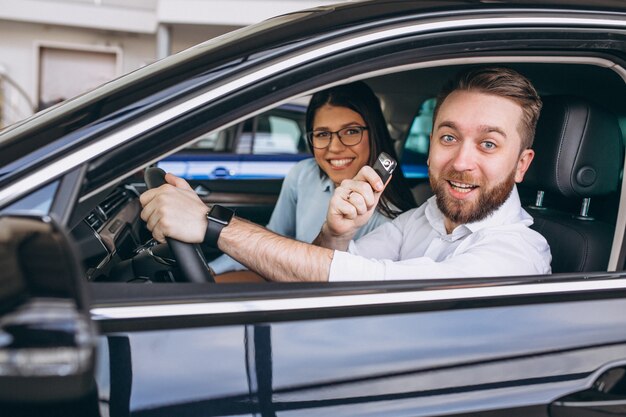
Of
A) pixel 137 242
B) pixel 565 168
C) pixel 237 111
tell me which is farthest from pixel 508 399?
pixel 137 242

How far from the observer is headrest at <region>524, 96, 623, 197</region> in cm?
181

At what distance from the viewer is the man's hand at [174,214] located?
1439 millimetres

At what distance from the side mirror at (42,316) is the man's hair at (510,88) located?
130cm

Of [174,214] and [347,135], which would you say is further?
[347,135]

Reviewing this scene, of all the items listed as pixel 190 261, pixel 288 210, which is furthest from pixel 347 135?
pixel 190 261

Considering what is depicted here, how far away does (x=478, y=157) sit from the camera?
5.80 feet

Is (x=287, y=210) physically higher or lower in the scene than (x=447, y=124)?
lower

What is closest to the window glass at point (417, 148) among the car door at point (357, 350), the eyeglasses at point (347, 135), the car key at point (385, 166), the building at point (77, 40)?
the eyeglasses at point (347, 135)

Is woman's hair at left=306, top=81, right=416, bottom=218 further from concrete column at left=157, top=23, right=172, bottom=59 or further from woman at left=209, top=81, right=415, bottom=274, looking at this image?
concrete column at left=157, top=23, right=172, bottom=59

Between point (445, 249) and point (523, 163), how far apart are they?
0.33m

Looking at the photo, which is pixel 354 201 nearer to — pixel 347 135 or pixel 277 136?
pixel 347 135

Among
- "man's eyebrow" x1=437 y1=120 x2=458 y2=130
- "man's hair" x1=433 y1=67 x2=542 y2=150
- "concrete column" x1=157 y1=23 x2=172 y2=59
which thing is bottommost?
"man's eyebrow" x1=437 y1=120 x2=458 y2=130

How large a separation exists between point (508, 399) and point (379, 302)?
0.28 meters

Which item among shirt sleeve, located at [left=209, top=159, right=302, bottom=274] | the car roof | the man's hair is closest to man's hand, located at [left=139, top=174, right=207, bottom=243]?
the car roof
